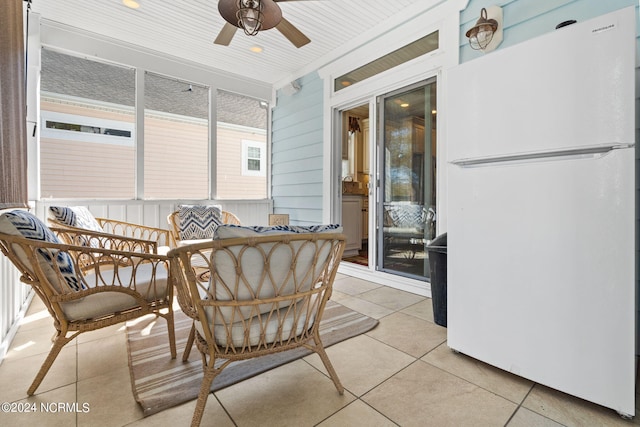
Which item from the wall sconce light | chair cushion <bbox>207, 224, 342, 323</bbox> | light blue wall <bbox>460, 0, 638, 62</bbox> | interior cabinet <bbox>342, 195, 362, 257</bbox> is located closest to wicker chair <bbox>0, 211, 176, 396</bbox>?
chair cushion <bbox>207, 224, 342, 323</bbox>

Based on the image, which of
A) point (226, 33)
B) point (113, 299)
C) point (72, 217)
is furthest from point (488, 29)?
point (72, 217)

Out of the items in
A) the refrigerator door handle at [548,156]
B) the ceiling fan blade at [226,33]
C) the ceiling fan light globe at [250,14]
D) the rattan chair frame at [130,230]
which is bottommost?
the rattan chair frame at [130,230]

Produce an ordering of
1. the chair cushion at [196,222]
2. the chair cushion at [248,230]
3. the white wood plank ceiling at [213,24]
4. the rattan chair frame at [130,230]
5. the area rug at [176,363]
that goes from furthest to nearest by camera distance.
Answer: the chair cushion at [196,222]
the rattan chair frame at [130,230]
the white wood plank ceiling at [213,24]
the area rug at [176,363]
the chair cushion at [248,230]

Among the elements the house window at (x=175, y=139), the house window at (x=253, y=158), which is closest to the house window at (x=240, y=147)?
the house window at (x=253, y=158)

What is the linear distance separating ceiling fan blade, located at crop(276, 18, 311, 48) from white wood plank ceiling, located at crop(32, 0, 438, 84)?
36 centimetres

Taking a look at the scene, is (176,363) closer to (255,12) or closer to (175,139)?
(255,12)

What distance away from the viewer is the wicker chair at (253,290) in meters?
1.09

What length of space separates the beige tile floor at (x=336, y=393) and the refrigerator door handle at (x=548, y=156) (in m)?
1.15

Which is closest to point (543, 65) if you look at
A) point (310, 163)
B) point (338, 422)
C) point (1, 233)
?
point (338, 422)

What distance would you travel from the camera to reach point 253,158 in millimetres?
4973

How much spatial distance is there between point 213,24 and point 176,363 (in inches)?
134

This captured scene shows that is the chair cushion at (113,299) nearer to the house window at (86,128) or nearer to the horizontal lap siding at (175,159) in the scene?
the house window at (86,128)

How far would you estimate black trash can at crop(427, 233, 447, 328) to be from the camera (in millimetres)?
2182

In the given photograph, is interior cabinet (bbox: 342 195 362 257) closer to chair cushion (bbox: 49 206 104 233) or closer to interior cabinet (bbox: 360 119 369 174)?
interior cabinet (bbox: 360 119 369 174)
